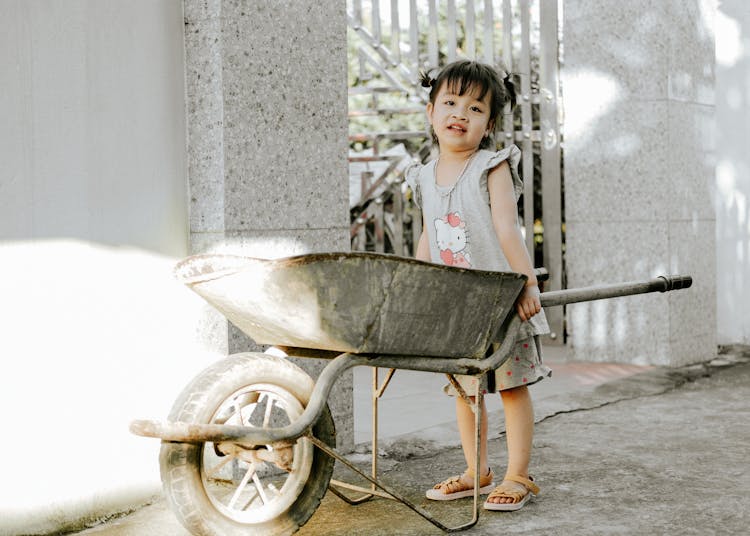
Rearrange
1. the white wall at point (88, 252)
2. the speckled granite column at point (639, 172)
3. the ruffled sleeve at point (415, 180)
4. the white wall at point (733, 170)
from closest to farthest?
the white wall at point (88, 252) < the ruffled sleeve at point (415, 180) < the speckled granite column at point (639, 172) < the white wall at point (733, 170)

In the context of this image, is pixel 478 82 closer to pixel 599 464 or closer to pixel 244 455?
pixel 244 455

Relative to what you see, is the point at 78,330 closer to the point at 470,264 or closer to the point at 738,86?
the point at 470,264

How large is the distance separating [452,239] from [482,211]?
15 centimetres

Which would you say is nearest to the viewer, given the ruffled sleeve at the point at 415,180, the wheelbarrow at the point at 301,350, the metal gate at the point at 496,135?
the wheelbarrow at the point at 301,350

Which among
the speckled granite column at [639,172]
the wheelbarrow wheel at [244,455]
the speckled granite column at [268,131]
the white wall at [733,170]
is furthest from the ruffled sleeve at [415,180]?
the white wall at [733,170]

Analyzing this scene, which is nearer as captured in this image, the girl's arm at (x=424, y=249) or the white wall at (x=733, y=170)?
the girl's arm at (x=424, y=249)

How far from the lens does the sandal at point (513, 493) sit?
346 centimetres

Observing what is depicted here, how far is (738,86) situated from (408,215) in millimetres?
2508

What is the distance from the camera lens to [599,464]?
13.4 feet

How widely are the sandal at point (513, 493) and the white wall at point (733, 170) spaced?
166 inches

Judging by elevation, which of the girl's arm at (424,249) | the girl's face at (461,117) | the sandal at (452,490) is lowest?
the sandal at (452,490)

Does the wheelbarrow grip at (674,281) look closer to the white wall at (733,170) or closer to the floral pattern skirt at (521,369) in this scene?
the floral pattern skirt at (521,369)

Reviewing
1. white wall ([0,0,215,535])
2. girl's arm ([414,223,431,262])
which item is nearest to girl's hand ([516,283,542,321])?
girl's arm ([414,223,431,262])

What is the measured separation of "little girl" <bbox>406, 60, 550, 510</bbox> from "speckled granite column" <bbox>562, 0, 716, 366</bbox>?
300 centimetres
